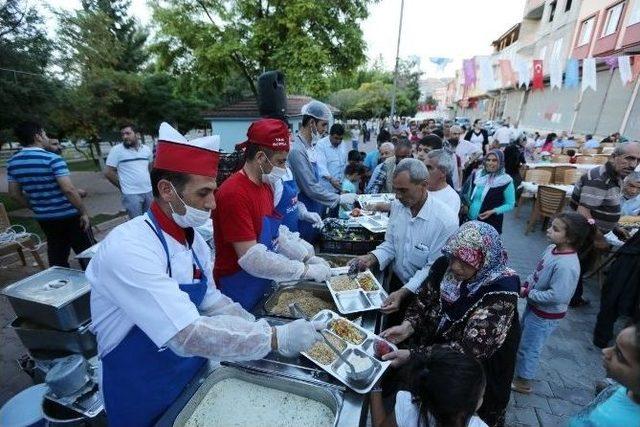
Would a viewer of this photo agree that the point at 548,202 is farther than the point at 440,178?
Yes

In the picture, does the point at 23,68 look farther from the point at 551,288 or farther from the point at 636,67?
the point at 636,67

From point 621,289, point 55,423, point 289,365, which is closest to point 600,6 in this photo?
point 621,289

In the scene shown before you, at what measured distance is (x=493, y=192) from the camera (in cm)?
416

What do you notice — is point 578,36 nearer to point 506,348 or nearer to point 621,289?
point 621,289

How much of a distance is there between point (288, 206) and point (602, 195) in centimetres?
366

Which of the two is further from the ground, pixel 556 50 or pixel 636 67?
pixel 556 50

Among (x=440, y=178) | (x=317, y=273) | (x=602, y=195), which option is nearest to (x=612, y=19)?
(x=602, y=195)

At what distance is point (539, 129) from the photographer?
20000mm

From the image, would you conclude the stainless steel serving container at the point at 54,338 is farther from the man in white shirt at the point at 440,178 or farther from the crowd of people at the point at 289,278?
the man in white shirt at the point at 440,178

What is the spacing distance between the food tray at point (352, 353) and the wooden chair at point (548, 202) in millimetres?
5647

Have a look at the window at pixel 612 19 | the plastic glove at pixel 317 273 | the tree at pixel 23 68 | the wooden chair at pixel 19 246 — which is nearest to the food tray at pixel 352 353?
→ the plastic glove at pixel 317 273

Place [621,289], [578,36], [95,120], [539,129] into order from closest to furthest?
[621,289], [95,120], [578,36], [539,129]

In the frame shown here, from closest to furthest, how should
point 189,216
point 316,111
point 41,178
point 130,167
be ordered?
1. point 189,216
2. point 41,178
3. point 316,111
4. point 130,167

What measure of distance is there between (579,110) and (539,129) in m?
4.69
